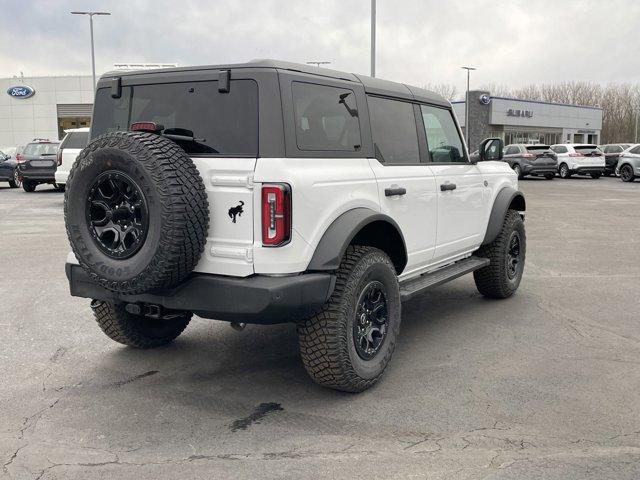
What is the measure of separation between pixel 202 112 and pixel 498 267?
357 cm

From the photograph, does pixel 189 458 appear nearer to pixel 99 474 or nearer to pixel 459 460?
pixel 99 474

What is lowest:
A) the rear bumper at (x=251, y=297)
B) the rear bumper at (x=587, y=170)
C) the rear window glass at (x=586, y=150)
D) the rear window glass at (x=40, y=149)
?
the rear bumper at (x=251, y=297)

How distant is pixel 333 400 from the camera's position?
3936 mm

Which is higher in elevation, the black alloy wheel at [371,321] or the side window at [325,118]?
the side window at [325,118]

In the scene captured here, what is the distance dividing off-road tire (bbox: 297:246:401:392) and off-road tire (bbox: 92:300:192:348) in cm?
116

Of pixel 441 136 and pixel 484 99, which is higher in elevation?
pixel 484 99

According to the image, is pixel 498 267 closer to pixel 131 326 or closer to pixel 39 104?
pixel 131 326

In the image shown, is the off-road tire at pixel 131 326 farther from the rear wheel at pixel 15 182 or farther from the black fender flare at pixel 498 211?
the rear wheel at pixel 15 182

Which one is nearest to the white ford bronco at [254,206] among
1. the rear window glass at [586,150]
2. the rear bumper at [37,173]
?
the rear bumper at [37,173]

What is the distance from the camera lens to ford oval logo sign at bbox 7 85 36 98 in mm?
49094

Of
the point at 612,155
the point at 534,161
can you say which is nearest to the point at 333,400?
the point at 534,161

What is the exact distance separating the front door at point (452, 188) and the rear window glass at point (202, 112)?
6.33 ft

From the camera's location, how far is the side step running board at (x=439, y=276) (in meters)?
4.64

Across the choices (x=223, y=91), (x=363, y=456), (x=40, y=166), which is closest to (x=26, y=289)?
(x=223, y=91)
